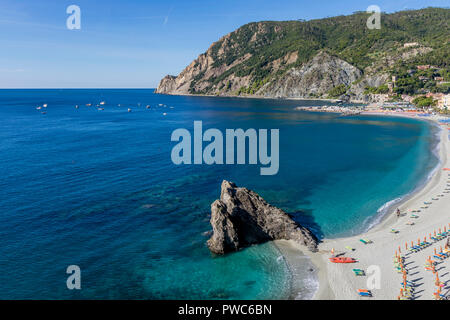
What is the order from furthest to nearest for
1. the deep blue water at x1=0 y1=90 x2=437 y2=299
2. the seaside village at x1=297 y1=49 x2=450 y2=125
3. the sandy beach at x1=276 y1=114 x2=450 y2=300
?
the seaside village at x1=297 y1=49 x2=450 y2=125
the deep blue water at x1=0 y1=90 x2=437 y2=299
the sandy beach at x1=276 y1=114 x2=450 y2=300

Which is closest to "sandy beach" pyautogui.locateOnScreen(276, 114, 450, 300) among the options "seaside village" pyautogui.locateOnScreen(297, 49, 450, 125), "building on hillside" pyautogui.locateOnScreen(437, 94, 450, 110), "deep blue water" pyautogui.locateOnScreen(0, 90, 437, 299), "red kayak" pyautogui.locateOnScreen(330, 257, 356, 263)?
"red kayak" pyautogui.locateOnScreen(330, 257, 356, 263)

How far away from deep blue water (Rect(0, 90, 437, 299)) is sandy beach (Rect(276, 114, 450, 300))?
2.64 m

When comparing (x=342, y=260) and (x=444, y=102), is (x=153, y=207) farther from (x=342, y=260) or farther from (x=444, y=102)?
(x=444, y=102)

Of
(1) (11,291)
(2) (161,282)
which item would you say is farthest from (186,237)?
(1) (11,291)

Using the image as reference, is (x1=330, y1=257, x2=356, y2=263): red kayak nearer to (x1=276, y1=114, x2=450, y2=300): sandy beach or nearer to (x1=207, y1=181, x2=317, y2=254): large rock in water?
(x1=276, y1=114, x2=450, y2=300): sandy beach

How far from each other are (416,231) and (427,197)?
45.1 feet

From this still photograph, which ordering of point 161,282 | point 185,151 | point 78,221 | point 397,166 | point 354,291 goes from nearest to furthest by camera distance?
point 354,291
point 161,282
point 78,221
point 397,166
point 185,151

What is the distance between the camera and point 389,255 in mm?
30625

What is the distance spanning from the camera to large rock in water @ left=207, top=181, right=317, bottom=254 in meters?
32.1

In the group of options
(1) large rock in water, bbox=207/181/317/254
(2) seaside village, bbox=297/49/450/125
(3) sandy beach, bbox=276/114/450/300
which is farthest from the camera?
(2) seaside village, bbox=297/49/450/125

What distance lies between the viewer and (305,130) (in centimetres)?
11756

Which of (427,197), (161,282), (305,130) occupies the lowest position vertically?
(161,282)

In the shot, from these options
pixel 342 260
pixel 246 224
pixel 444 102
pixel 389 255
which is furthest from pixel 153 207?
pixel 444 102
